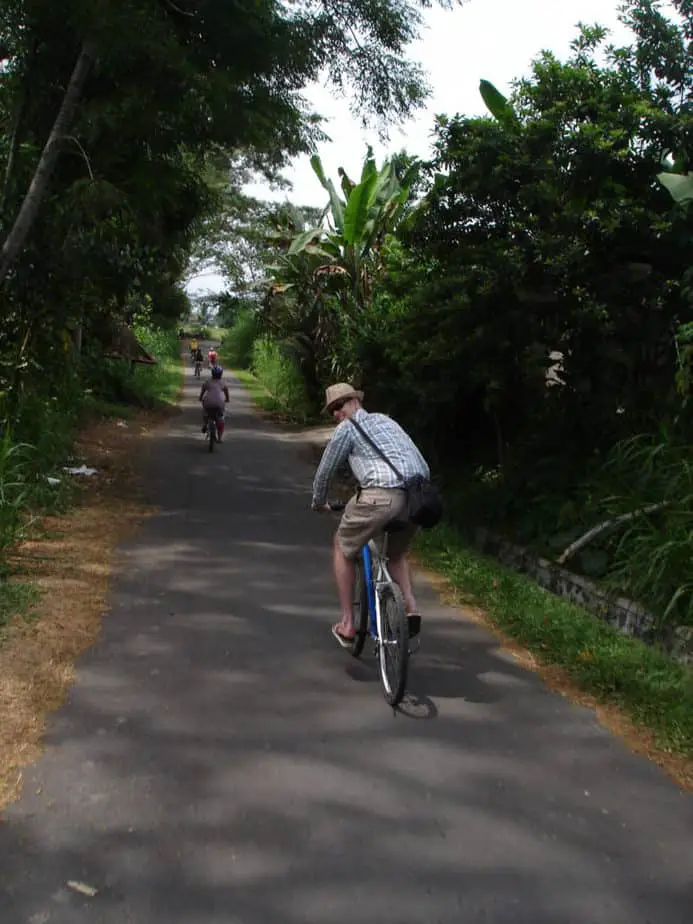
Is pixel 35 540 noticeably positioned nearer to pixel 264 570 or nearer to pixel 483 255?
pixel 264 570

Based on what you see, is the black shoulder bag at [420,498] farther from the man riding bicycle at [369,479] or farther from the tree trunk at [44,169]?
the tree trunk at [44,169]

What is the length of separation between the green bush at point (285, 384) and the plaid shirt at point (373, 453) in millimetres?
18820

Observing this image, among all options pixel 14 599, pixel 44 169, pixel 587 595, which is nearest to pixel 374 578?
pixel 587 595

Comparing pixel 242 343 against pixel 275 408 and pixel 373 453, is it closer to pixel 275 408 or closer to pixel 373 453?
pixel 275 408

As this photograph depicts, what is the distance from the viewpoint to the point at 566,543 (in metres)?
8.54

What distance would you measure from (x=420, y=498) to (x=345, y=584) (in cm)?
85

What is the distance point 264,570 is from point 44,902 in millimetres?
5618

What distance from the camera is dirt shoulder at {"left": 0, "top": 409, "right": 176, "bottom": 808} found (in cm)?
488

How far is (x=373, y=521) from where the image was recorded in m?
5.77

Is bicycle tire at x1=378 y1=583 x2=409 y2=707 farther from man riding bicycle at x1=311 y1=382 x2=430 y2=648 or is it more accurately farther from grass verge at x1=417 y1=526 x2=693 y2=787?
grass verge at x1=417 y1=526 x2=693 y2=787

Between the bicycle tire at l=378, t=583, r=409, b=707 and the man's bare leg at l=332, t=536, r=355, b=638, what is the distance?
1.49 ft

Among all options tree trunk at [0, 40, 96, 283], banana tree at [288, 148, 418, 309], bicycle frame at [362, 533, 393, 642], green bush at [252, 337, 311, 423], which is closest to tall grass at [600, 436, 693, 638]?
bicycle frame at [362, 533, 393, 642]

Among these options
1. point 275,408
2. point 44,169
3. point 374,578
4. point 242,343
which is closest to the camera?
point 374,578

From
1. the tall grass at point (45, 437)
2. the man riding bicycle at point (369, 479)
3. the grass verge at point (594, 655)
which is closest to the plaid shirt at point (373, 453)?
the man riding bicycle at point (369, 479)
